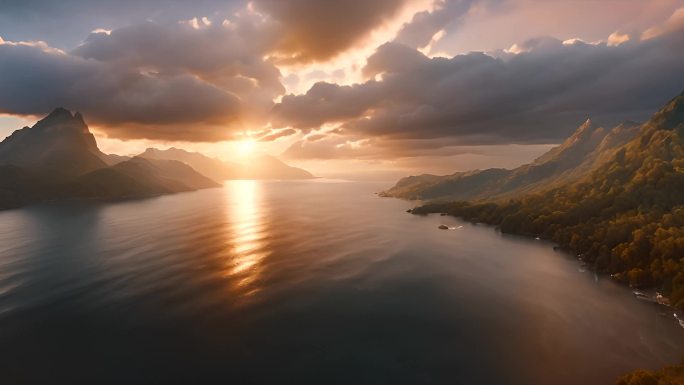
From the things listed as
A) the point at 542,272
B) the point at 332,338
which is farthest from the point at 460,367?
the point at 542,272

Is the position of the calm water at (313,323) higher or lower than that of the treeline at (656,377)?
lower

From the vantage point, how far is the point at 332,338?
287 ft

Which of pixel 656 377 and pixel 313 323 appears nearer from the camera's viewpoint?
pixel 656 377

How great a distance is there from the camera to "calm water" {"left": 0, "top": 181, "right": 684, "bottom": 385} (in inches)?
2867

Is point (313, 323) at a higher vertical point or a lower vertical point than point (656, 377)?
lower

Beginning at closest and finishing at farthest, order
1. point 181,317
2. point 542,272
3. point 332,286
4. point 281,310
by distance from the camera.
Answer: point 181,317, point 281,310, point 332,286, point 542,272

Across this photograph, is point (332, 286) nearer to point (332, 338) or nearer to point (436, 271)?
point (332, 338)

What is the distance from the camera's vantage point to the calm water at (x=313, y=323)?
239 ft

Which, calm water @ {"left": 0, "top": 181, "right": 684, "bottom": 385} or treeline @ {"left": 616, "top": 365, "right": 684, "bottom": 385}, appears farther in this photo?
calm water @ {"left": 0, "top": 181, "right": 684, "bottom": 385}

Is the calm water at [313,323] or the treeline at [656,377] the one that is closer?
the treeline at [656,377]

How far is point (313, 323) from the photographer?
96.8 meters

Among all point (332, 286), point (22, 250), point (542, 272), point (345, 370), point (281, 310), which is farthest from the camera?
point (22, 250)

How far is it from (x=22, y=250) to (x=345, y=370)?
215m

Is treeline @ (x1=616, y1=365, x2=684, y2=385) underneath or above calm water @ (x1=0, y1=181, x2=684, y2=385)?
above
